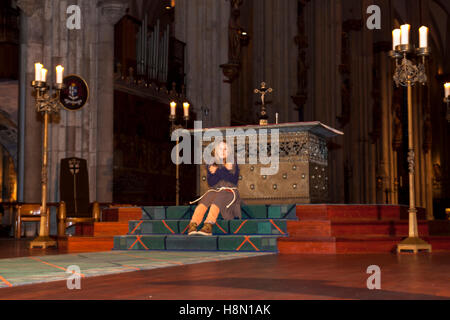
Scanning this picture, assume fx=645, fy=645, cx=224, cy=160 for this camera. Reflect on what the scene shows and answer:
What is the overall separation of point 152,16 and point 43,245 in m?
20.0

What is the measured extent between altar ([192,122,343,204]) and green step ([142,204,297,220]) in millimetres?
1098

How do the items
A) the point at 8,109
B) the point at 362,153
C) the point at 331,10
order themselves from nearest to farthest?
the point at 8,109 < the point at 331,10 < the point at 362,153

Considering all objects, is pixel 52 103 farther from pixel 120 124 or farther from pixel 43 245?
pixel 120 124

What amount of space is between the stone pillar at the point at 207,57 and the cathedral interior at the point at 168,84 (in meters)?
0.03

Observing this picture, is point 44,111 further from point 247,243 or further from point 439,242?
point 439,242

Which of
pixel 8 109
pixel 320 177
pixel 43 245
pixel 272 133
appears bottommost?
pixel 43 245

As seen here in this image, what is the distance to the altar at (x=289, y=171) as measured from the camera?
10.2m

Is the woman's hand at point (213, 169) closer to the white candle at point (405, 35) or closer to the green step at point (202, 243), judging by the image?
the green step at point (202, 243)

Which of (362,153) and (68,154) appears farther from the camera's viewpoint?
(362,153)

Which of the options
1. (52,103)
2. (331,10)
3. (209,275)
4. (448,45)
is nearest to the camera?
(209,275)

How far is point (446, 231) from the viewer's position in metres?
11.1

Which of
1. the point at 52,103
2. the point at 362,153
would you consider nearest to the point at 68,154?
the point at 52,103

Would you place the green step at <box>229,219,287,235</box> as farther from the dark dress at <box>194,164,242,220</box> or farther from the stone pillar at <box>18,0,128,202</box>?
the stone pillar at <box>18,0,128,202</box>

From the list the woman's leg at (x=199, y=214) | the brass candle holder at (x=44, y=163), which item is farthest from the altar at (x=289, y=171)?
the brass candle holder at (x=44, y=163)
